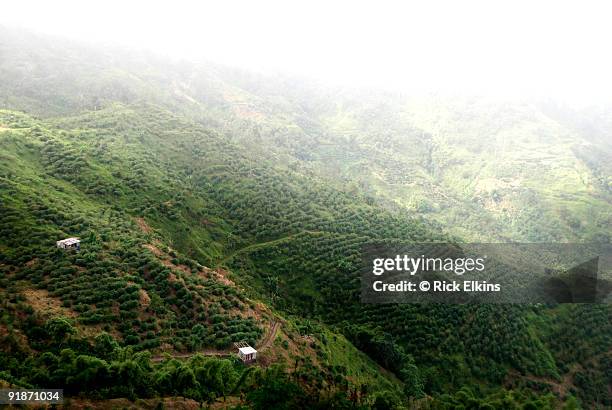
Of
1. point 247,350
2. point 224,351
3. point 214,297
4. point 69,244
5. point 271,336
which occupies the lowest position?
point 224,351

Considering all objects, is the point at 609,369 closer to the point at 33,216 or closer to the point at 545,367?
the point at 545,367

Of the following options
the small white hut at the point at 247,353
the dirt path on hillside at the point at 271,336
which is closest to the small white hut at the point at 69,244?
the small white hut at the point at 247,353

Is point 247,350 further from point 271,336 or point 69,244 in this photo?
point 69,244

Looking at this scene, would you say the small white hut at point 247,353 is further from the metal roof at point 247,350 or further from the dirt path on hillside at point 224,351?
the dirt path on hillside at point 224,351

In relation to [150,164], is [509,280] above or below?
below

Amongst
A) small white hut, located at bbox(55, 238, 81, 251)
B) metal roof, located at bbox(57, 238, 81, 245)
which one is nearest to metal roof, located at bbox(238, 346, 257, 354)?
small white hut, located at bbox(55, 238, 81, 251)

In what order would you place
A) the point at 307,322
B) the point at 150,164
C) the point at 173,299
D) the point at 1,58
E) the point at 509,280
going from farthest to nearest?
1. the point at 1,58
2. the point at 150,164
3. the point at 509,280
4. the point at 307,322
5. the point at 173,299

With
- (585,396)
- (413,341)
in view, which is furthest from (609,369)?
(413,341)

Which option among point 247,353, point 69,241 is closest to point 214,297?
point 247,353

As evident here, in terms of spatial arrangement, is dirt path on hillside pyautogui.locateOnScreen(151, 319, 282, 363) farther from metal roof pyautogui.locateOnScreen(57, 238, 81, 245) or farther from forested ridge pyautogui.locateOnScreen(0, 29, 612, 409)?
metal roof pyautogui.locateOnScreen(57, 238, 81, 245)
